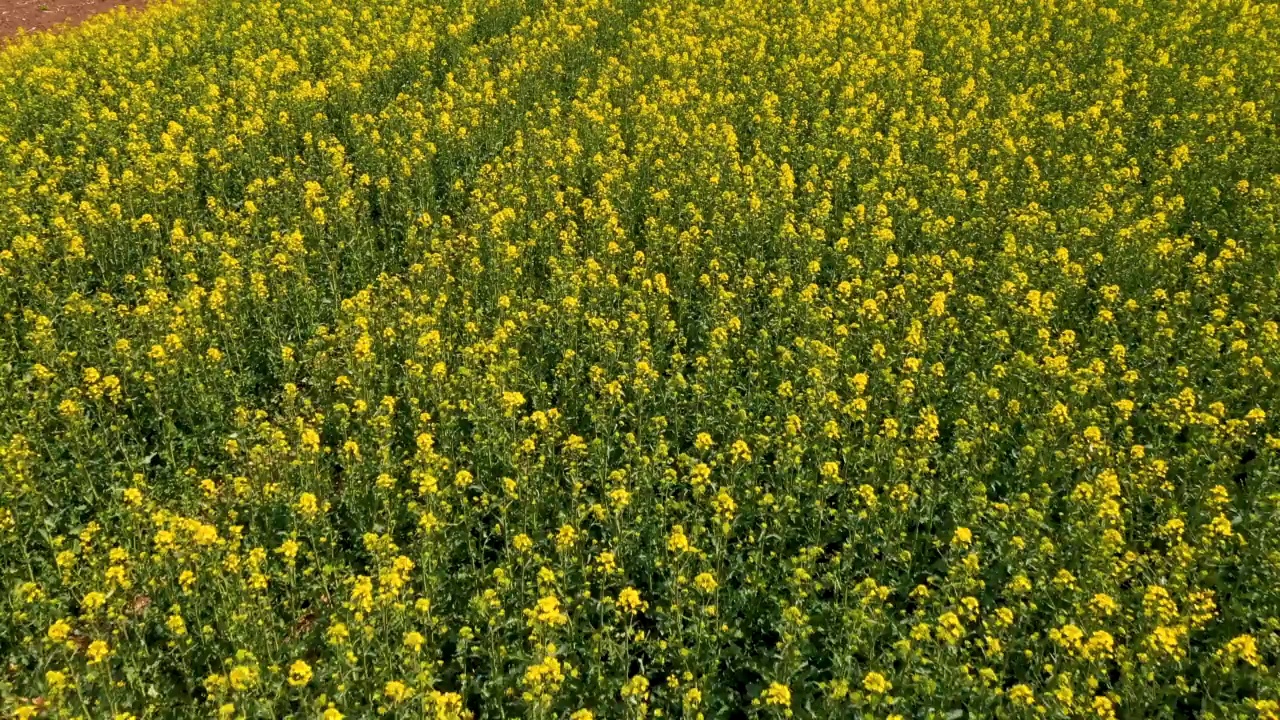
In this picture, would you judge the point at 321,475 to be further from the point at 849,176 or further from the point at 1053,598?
the point at 849,176

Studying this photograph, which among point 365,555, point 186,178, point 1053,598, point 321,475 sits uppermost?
point 186,178

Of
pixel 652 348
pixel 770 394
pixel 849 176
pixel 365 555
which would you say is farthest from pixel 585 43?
pixel 365 555

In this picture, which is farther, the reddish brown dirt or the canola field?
the reddish brown dirt

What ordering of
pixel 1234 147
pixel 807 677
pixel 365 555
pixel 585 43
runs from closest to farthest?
pixel 807 677 → pixel 365 555 → pixel 1234 147 → pixel 585 43

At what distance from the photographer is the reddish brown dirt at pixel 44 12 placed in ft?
76.6

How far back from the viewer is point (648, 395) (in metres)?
7.70

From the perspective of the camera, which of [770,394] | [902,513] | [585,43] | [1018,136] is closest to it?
[902,513]

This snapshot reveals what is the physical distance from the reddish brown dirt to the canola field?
11.1 metres

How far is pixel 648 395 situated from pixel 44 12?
2678 centimetres

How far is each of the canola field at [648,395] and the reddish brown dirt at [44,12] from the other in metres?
11.1

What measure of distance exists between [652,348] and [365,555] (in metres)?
3.45

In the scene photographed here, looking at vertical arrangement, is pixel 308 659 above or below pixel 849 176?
below

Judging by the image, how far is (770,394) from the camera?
7.51 metres

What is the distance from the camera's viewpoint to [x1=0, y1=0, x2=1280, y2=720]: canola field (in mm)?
5492
